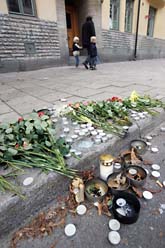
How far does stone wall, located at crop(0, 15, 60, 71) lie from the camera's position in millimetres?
5047

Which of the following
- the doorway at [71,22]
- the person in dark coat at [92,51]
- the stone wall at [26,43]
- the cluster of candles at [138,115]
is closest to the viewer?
the cluster of candles at [138,115]

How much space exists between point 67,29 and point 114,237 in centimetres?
A: 912

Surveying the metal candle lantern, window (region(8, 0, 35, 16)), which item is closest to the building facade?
window (region(8, 0, 35, 16))

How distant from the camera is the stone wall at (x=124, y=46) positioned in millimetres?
8688

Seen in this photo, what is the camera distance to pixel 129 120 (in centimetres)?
159

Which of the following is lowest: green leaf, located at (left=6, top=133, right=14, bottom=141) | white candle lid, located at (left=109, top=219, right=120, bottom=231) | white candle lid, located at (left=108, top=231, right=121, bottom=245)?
white candle lid, located at (left=108, top=231, right=121, bottom=245)

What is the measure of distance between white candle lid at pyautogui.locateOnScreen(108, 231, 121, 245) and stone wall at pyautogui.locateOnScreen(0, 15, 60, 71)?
5.50m

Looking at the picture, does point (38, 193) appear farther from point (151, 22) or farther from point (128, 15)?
point (151, 22)

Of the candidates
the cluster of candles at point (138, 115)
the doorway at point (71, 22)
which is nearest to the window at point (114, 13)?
the doorway at point (71, 22)

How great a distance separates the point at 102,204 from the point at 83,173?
0.78 ft

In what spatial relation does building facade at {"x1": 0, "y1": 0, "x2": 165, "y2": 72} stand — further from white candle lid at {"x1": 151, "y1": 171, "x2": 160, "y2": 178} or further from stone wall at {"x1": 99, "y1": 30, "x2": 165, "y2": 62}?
white candle lid at {"x1": 151, "y1": 171, "x2": 160, "y2": 178}

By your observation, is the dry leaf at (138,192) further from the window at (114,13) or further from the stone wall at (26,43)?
the window at (114,13)

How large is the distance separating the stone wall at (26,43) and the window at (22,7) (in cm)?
21

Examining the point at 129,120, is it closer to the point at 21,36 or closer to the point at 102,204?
the point at 102,204
